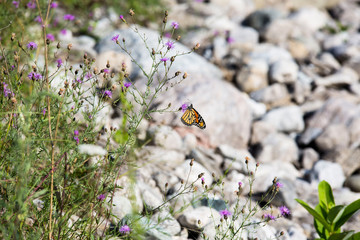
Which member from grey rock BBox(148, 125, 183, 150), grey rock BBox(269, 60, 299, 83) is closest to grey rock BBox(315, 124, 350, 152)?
grey rock BBox(269, 60, 299, 83)

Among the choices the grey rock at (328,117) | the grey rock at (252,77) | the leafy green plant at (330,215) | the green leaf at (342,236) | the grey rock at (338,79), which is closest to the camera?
the green leaf at (342,236)

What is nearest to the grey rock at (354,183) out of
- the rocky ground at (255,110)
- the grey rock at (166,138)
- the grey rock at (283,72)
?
the rocky ground at (255,110)

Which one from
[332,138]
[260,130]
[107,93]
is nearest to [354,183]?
[332,138]

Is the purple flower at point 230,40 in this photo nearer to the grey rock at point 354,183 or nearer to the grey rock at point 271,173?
the grey rock at point 271,173

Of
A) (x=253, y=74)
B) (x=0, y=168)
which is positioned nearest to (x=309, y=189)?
(x=253, y=74)

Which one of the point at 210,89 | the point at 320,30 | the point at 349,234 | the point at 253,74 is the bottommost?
the point at 349,234

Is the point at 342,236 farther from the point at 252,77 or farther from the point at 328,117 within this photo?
the point at 252,77

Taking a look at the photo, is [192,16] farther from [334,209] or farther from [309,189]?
[334,209]
